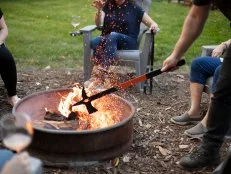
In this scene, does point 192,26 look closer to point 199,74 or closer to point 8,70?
point 199,74

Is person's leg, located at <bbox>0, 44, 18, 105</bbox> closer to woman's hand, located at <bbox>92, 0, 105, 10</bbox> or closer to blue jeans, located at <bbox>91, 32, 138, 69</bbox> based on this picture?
blue jeans, located at <bbox>91, 32, 138, 69</bbox>

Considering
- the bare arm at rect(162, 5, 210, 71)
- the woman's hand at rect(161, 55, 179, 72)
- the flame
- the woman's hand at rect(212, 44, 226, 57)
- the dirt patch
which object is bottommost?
the dirt patch

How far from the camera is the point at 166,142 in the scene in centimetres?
362

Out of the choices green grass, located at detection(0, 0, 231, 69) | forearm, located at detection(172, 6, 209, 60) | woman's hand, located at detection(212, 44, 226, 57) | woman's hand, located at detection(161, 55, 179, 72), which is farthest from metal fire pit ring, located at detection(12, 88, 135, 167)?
green grass, located at detection(0, 0, 231, 69)

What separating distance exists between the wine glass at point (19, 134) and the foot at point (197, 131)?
2.22 metres

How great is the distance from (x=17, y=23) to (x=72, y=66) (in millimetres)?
3560

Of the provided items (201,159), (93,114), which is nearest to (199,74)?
(201,159)

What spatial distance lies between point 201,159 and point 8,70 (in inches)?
86.8

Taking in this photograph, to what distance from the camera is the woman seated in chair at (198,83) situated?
3.70m

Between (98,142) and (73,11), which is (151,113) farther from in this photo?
(73,11)

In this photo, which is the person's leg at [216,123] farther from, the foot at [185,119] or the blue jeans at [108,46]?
the blue jeans at [108,46]

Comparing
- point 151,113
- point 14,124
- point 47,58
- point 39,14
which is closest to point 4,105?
point 151,113

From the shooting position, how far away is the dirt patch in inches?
124

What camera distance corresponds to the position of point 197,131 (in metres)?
3.67
